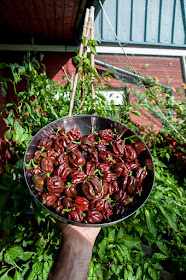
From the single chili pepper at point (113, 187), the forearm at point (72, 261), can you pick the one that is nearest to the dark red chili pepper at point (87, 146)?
the single chili pepper at point (113, 187)

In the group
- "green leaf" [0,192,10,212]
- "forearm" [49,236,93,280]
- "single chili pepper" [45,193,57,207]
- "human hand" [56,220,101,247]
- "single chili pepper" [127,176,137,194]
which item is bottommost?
"forearm" [49,236,93,280]

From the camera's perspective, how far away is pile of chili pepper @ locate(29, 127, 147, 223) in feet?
2.79

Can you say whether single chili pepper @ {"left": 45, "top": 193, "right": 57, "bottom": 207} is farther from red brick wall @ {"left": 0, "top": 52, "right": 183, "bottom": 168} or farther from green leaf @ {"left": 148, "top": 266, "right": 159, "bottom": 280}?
red brick wall @ {"left": 0, "top": 52, "right": 183, "bottom": 168}

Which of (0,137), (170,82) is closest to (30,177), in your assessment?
(0,137)

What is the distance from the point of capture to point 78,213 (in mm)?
809

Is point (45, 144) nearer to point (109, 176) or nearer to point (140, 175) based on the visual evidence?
point (109, 176)

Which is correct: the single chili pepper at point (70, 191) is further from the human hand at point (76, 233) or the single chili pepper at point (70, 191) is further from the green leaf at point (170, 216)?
the green leaf at point (170, 216)

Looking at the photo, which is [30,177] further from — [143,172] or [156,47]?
[156,47]

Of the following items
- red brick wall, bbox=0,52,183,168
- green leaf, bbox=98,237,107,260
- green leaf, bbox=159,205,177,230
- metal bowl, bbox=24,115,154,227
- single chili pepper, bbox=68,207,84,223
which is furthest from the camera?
red brick wall, bbox=0,52,183,168

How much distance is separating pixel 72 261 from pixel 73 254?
1.2 inches

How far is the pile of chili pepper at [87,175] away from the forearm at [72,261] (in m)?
0.21

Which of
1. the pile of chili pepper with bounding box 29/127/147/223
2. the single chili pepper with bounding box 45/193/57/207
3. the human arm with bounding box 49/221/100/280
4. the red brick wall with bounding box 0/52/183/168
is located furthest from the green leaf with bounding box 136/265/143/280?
the red brick wall with bounding box 0/52/183/168

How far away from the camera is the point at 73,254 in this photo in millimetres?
939

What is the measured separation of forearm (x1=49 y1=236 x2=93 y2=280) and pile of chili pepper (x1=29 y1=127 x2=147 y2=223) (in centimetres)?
21
